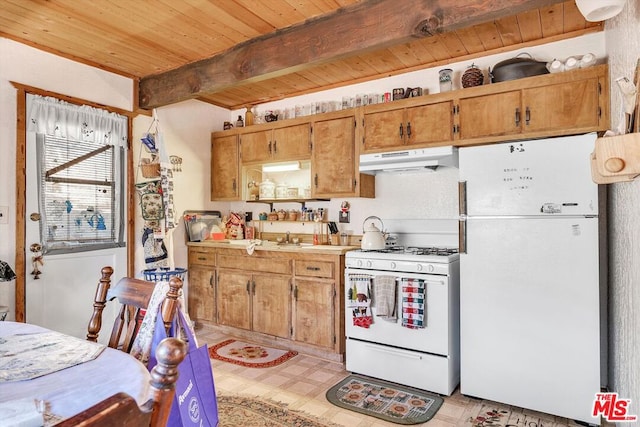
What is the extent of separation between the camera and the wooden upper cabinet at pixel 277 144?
3820 mm

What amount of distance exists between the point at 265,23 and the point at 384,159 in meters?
1.38

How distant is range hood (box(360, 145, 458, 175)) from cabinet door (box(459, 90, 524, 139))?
0.19 meters

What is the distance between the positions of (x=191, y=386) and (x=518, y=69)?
2.89 meters

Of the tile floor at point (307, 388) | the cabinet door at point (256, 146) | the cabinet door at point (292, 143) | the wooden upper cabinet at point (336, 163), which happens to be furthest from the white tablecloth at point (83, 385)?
the cabinet door at point (256, 146)

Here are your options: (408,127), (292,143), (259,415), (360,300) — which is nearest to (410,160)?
(408,127)

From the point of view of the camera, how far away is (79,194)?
3.36 metres

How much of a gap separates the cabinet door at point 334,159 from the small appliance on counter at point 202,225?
1405 mm

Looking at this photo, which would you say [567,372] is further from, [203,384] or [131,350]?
[131,350]

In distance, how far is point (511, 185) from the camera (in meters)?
2.50

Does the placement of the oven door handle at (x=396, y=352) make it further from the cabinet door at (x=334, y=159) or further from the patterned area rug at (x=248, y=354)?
the cabinet door at (x=334, y=159)

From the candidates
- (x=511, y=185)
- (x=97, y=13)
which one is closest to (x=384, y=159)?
(x=511, y=185)

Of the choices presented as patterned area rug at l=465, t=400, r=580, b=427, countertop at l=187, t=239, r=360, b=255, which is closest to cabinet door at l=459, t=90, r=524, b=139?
countertop at l=187, t=239, r=360, b=255

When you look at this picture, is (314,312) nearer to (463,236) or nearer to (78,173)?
(463,236)

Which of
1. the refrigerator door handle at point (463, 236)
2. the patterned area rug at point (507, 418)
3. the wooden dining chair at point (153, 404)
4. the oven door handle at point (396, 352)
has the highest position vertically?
the refrigerator door handle at point (463, 236)
